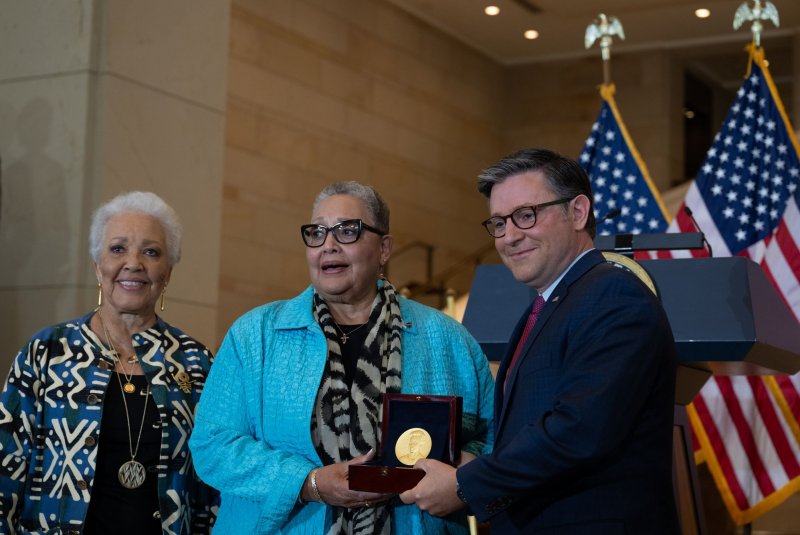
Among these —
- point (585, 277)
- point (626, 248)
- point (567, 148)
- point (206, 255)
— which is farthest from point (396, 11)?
point (585, 277)

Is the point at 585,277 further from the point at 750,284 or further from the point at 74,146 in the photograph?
the point at 74,146

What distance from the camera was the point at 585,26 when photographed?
14.5 meters

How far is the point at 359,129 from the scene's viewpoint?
13.8 m

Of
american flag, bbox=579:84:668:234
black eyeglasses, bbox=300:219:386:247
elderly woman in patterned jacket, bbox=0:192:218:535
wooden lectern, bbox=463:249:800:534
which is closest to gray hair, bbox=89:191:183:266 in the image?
elderly woman in patterned jacket, bbox=0:192:218:535

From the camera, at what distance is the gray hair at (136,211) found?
3627 millimetres

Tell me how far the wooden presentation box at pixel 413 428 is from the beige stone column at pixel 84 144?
8.09ft

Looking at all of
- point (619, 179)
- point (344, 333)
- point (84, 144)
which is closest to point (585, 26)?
point (619, 179)

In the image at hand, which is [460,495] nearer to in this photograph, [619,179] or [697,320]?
[697,320]

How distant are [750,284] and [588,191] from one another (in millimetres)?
799

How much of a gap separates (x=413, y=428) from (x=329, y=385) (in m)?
0.34

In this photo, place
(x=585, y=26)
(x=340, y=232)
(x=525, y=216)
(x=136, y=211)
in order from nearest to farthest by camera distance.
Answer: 1. (x=525, y=216)
2. (x=340, y=232)
3. (x=136, y=211)
4. (x=585, y=26)

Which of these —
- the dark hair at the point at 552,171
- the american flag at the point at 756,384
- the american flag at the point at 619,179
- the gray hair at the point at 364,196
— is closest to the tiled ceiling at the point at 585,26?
the american flag at the point at 619,179

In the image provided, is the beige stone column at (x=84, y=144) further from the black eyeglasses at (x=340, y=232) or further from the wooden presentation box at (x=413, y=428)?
the wooden presentation box at (x=413, y=428)

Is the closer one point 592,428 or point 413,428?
point 592,428
